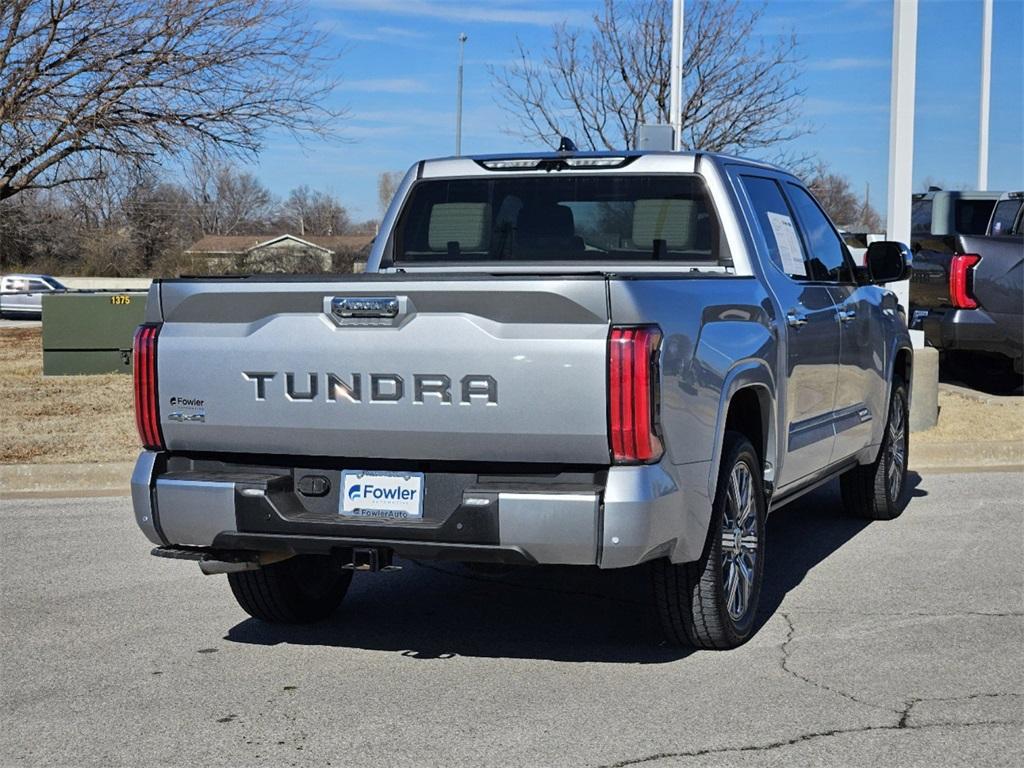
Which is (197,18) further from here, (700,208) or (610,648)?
(610,648)

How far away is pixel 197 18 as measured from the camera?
15.6 m

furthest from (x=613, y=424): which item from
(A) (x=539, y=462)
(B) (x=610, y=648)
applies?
(B) (x=610, y=648)

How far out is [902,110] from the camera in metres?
12.7

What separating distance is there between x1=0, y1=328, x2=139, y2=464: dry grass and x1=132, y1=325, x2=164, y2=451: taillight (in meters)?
5.29

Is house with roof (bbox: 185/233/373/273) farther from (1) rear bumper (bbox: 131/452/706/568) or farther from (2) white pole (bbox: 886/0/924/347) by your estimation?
(1) rear bumper (bbox: 131/452/706/568)

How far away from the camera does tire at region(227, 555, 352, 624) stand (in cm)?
618

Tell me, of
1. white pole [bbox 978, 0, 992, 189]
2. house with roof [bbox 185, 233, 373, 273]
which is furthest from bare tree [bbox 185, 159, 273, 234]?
white pole [bbox 978, 0, 992, 189]

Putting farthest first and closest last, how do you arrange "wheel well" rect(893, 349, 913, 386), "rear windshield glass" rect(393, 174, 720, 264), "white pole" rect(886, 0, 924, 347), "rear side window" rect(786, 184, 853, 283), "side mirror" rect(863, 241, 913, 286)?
"white pole" rect(886, 0, 924, 347) < "wheel well" rect(893, 349, 913, 386) < "side mirror" rect(863, 241, 913, 286) < "rear side window" rect(786, 184, 853, 283) < "rear windshield glass" rect(393, 174, 720, 264)

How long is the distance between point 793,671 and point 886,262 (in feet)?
10.1

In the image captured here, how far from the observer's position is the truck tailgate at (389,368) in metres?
4.90

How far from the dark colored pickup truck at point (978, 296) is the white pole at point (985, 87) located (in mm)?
16900

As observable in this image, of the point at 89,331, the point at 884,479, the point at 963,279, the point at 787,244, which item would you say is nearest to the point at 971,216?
the point at 963,279

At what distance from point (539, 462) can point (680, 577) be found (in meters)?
0.97

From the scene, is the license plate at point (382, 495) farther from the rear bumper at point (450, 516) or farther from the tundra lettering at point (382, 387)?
the tundra lettering at point (382, 387)
